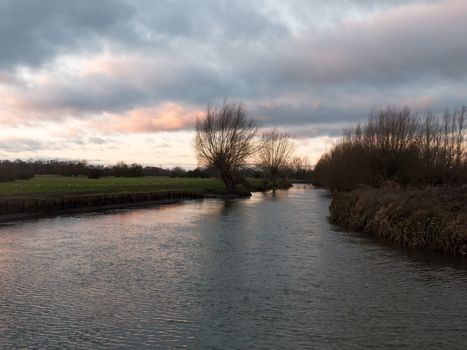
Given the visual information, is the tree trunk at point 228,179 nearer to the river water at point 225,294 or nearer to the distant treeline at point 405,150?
the distant treeline at point 405,150

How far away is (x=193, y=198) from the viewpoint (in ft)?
196

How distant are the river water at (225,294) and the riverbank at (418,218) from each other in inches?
47.1

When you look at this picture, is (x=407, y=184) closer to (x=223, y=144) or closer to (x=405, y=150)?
(x=405, y=150)

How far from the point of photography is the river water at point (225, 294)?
8.58 metres

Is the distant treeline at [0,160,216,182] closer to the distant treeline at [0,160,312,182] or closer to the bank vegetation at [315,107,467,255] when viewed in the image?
the distant treeline at [0,160,312,182]

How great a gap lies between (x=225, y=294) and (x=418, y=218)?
11598 mm

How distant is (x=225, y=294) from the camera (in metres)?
11.7

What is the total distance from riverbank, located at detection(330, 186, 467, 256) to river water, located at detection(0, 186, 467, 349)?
120 centimetres

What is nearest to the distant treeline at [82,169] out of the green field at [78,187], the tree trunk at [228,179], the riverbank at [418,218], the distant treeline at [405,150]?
the tree trunk at [228,179]

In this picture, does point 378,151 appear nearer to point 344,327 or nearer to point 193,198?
point 193,198

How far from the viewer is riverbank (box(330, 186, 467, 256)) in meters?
17.7

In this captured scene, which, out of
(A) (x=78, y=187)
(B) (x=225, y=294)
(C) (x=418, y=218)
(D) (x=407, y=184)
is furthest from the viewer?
(A) (x=78, y=187)

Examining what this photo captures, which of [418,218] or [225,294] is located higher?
[418,218]

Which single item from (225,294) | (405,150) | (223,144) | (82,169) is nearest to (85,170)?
(82,169)
